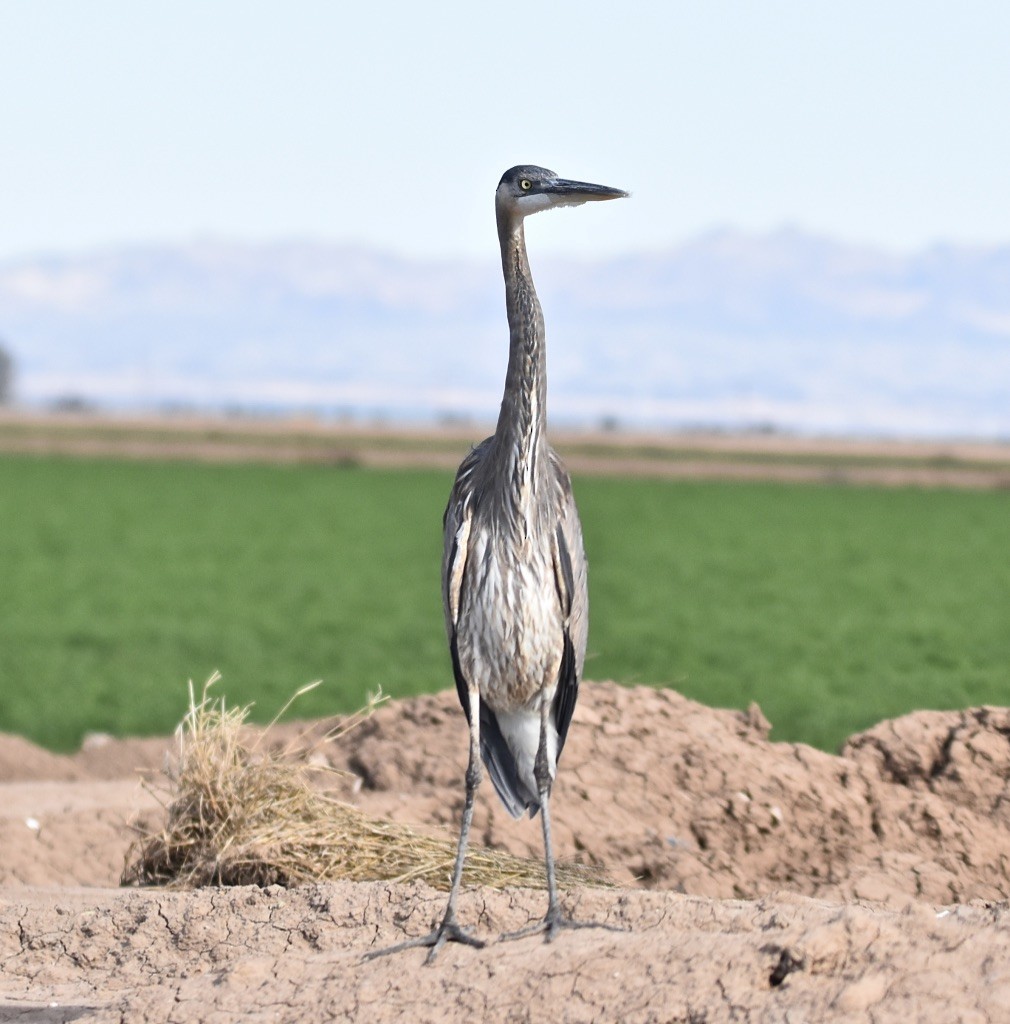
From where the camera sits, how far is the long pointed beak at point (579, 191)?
7520mm

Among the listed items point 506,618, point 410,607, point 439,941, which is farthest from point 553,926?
point 410,607

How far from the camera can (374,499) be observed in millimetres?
55875

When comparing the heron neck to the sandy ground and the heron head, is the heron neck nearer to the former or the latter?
the heron head

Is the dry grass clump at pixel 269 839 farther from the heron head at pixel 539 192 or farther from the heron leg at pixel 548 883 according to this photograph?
the heron head at pixel 539 192

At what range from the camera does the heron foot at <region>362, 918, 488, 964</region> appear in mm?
6871

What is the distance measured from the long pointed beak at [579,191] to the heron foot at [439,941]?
309cm

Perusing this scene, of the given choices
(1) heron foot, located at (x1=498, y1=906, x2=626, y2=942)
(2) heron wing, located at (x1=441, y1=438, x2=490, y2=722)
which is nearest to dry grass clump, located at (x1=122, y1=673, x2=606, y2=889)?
(2) heron wing, located at (x1=441, y1=438, x2=490, y2=722)

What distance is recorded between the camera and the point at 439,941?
6.87 m

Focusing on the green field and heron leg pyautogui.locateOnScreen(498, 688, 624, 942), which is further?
the green field

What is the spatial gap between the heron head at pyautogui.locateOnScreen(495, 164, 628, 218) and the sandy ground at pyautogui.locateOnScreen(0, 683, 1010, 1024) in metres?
2.98

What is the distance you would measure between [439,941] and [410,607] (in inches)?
775

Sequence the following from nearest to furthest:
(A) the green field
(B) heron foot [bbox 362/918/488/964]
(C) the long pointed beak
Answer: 1. (B) heron foot [bbox 362/918/488/964]
2. (C) the long pointed beak
3. (A) the green field

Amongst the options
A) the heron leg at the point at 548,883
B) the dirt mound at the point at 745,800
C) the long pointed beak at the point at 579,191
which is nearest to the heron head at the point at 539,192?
the long pointed beak at the point at 579,191

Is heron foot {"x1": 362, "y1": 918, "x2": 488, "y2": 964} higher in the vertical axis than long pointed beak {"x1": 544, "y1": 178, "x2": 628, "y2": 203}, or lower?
lower
